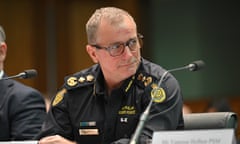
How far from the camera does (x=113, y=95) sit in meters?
2.69

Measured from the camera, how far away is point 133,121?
2.59 m

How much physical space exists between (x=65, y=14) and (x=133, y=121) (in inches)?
203

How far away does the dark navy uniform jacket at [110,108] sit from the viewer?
101 inches

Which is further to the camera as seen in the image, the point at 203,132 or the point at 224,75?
the point at 224,75

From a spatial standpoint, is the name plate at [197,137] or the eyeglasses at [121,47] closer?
the name plate at [197,137]

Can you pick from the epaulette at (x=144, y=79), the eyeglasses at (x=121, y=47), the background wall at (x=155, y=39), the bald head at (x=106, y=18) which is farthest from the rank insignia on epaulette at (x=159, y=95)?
the background wall at (x=155, y=39)

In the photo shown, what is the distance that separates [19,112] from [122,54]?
33.9 inches

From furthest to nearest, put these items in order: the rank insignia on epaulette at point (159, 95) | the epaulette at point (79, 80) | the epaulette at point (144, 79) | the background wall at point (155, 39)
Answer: the background wall at point (155, 39)
the epaulette at point (79, 80)
the epaulette at point (144, 79)
the rank insignia on epaulette at point (159, 95)

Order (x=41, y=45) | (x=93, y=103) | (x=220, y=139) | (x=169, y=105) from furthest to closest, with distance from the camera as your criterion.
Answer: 1. (x=41, y=45)
2. (x=93, y=103)
3. (x=169, y=105)
4. (x=220, y=139)

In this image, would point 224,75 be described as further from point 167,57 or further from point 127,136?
point 127,136

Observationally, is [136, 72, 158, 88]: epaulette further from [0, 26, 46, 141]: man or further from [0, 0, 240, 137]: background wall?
[0, 0, 240, 137]: background wall

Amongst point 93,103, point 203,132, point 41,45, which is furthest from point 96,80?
point 41,45

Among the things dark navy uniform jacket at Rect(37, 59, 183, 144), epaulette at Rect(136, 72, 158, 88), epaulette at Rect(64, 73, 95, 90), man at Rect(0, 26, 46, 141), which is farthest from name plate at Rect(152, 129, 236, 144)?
man at Rect(0, 26, 46, 141)

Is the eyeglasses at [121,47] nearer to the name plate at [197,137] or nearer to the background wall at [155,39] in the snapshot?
the name plate at [197,137]
